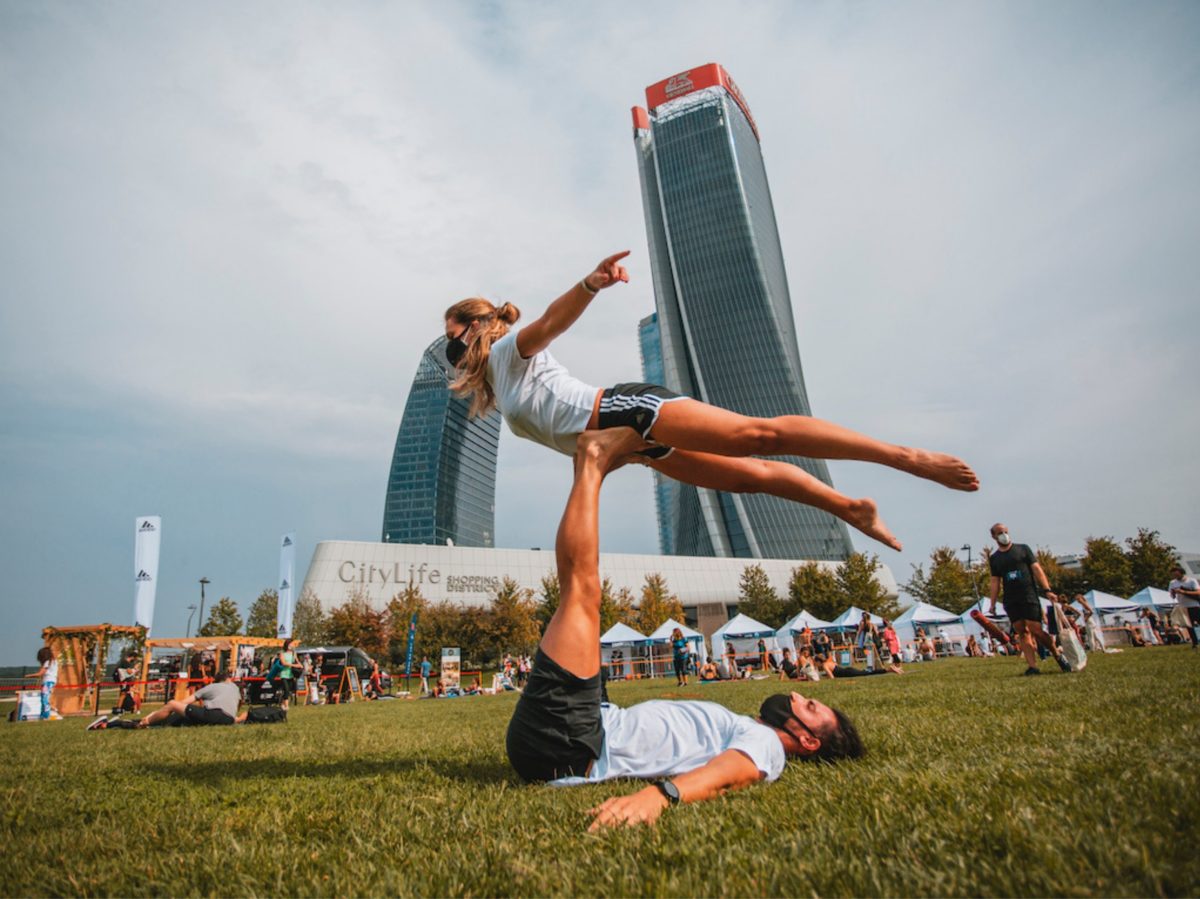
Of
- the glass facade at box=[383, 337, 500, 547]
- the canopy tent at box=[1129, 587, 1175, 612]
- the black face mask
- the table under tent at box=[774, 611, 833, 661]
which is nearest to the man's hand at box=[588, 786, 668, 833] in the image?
the black face mask

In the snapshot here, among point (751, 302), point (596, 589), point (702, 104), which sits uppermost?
point (702, 104)

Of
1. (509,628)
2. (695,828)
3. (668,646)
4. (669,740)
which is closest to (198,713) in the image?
(669,740)

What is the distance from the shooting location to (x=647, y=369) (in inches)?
6078

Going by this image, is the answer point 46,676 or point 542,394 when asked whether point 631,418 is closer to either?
point 542,394

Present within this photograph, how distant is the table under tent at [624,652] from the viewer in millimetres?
34094

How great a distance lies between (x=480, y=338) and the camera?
4594 millimetres

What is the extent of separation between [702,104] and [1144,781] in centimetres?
13600

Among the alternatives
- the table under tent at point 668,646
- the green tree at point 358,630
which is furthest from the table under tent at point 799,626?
the green tree at point 358,630

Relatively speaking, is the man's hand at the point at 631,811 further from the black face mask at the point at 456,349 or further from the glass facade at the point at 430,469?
the glass facade at the point at 430,469

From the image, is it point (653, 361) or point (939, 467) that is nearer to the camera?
point (939, 467)

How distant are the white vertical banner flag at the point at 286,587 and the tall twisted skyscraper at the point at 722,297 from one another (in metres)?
65.2

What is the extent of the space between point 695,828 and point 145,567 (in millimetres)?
30450

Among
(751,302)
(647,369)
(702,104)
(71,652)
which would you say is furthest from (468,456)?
(71,652)

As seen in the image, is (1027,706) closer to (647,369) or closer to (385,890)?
(385,890)
